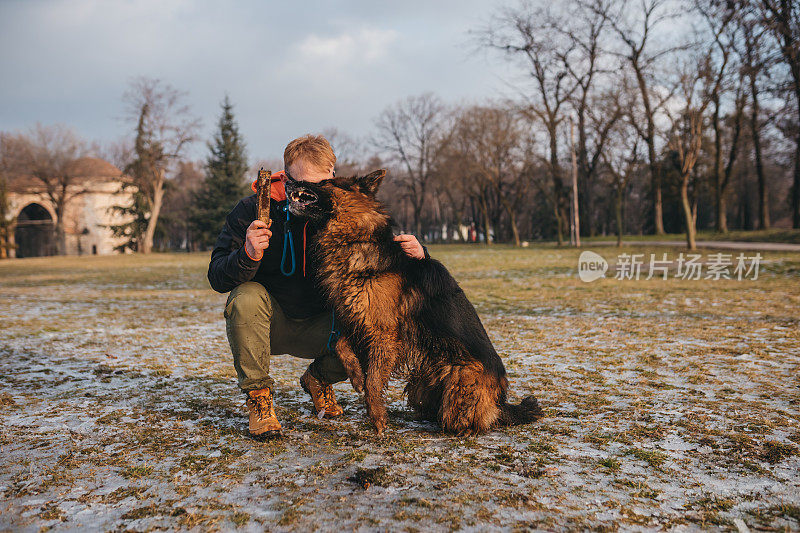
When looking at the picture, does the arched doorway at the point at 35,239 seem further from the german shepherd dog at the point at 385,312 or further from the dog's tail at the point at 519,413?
the dog's tail at the point at 519,413

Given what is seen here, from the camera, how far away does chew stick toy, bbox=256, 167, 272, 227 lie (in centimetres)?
285

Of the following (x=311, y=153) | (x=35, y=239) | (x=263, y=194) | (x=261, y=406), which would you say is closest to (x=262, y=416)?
(x=261, y=406)

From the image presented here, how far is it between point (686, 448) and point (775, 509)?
2.08ft

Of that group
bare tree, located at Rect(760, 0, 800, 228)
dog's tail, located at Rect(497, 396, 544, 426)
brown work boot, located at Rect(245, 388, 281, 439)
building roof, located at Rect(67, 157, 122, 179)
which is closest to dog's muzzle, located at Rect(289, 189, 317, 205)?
brown work boot, located at Rect(245, 388, 281, 439)

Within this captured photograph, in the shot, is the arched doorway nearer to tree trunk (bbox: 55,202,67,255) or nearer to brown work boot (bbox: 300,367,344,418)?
tree trunk (bbox: 55,202,67,255)

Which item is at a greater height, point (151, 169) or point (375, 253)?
point (151, 169)

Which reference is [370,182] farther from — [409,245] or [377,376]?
[377,376]

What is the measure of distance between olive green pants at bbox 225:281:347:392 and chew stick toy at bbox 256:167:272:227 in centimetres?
44

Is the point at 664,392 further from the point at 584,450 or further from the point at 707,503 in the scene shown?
the point at 707,503

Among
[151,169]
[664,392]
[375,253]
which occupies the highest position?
[151,169]

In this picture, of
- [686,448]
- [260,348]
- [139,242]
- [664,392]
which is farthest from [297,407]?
[139,242]

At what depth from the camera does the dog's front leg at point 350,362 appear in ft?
9.13

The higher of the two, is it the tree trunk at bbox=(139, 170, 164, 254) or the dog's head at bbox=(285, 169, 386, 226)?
the tree trunk at bbox=(139, 170, 164, 254)

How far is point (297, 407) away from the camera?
11.3 ft
